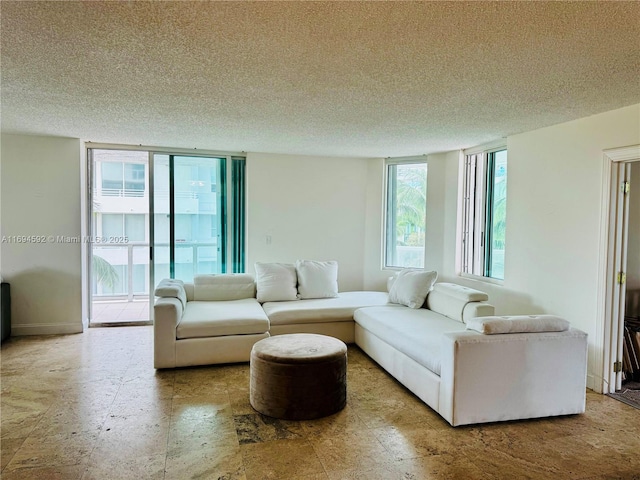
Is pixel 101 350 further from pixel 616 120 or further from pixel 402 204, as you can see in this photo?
pixel 616 120

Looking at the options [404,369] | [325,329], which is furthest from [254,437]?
[325,329]

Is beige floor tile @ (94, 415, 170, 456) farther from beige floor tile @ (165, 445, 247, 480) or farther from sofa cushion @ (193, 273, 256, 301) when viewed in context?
sofa cushion @ (193, 273, 256, 301)

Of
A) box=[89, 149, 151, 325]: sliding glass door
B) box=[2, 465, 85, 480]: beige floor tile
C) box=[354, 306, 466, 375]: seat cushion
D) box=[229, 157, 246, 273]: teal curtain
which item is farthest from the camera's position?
box=[89, 149, 151, 325]: sliding glass door

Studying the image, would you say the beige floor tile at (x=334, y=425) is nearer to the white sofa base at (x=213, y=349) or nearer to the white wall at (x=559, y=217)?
the white sofa base at (x=213, y=349)

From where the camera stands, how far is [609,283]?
3.40 metres

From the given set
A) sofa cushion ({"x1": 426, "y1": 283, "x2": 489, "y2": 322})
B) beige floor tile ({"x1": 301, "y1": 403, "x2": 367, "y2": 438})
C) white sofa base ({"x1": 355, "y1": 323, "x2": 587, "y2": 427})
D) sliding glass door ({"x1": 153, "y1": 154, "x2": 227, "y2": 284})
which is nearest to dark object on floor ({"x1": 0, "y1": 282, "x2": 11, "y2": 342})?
sliding glass door ({"x1": 153, "y1": 154, "x2": 227, "y2": 284})

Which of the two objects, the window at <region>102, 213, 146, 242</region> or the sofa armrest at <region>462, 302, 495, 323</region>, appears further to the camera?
the window at <region>102, 213, 146, 242</region>

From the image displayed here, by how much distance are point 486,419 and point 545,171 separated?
2.37m

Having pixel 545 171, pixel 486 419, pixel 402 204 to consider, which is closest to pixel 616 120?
pixel 545 171

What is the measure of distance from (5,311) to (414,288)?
4.53 m

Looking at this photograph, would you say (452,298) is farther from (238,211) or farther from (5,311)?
(5,311)

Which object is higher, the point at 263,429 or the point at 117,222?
the point at 117,222

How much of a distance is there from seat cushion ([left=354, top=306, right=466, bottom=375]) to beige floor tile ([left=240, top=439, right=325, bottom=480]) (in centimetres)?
111

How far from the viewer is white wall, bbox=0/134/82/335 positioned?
4789mm
